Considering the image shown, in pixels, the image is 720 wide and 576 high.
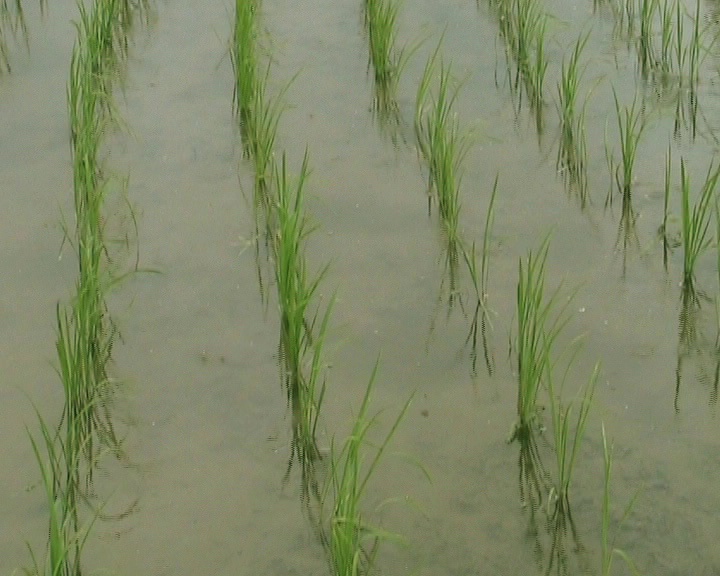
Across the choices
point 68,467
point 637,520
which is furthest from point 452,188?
point 68,467

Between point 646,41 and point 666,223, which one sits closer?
point 666,223

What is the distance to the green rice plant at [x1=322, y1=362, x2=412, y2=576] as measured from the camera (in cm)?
166

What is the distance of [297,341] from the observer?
2.12 meters

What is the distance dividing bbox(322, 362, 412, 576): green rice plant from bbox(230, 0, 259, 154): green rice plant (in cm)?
123

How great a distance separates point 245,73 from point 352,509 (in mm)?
1671

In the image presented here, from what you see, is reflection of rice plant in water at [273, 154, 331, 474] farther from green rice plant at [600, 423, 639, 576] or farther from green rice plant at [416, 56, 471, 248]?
green rice plant at [600, 423, 639, 576]

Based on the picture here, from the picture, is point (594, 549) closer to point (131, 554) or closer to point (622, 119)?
point (131, 554)

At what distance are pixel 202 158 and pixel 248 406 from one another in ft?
3.27

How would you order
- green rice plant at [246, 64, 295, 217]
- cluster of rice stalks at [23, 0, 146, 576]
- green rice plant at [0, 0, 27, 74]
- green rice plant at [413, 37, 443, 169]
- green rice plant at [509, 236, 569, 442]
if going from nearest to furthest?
cluster of rice stalks at [23, 0, 146, 576] → green rice plant at [509, 236, 569, 442] → green rice plant at [246, 64, 295, 217] → green rice plant at [413, 37, 443, 169] → green rice plant at [0, 0, 27, 74]

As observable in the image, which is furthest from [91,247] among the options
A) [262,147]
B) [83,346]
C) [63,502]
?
[63,502]

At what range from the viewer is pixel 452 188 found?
254 cm

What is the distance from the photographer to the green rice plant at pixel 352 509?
1.66 meters

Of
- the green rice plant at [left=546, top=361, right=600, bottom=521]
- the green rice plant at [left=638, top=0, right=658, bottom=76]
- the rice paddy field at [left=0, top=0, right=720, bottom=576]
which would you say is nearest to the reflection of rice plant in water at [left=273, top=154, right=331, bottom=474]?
the rice paddy field at [left=0, top=0, right=720, bottom=576]

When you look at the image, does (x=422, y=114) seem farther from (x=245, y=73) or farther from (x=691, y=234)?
(x=691, y=234)
